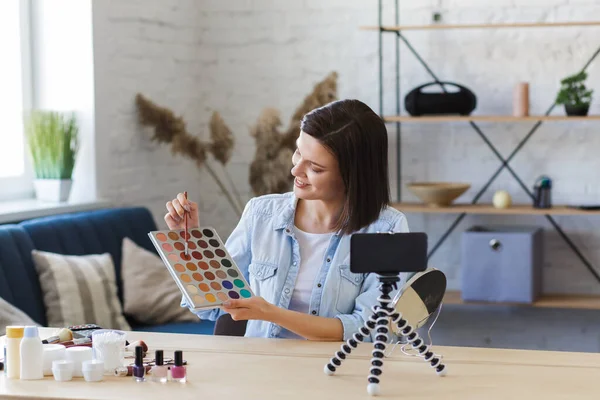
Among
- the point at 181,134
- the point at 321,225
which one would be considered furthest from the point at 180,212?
the point at 181,134

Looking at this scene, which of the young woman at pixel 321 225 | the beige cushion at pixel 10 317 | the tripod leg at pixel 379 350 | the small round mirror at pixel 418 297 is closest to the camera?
the tripod leg at pixel 379 350

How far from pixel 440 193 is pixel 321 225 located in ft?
6.66

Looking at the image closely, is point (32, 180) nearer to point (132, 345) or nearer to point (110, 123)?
point (110, 123)

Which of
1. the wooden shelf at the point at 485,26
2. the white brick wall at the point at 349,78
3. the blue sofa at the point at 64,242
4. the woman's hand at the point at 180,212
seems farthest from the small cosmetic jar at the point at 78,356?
the wooden shelf at the point at 485,26

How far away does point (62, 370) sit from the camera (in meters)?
1.87

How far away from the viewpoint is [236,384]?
1.85m

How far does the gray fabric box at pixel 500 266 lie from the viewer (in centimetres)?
427

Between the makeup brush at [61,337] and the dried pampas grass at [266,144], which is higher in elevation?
the dried pampas grass at [266,144]

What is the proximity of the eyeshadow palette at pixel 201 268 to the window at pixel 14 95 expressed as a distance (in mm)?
2103

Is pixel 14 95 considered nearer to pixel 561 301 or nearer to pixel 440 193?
pixel 440 193

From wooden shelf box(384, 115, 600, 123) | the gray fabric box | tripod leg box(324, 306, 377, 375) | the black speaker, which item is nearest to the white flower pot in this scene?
wooden shelf box(384, 115, 600, 123)

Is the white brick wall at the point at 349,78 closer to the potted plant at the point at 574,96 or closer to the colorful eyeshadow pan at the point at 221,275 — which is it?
the potted plant at the point at 574,96

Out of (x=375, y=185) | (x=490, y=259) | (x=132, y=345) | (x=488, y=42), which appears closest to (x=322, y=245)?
(x=375, y=185)

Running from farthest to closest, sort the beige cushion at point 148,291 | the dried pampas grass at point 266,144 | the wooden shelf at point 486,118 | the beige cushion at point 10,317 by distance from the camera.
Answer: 1. the dried pampas grass at point 266,144
2. the wooden shelf at point 486,118
3. the beige cushion at point 148,291
4. the beige cushion at point 10,317
